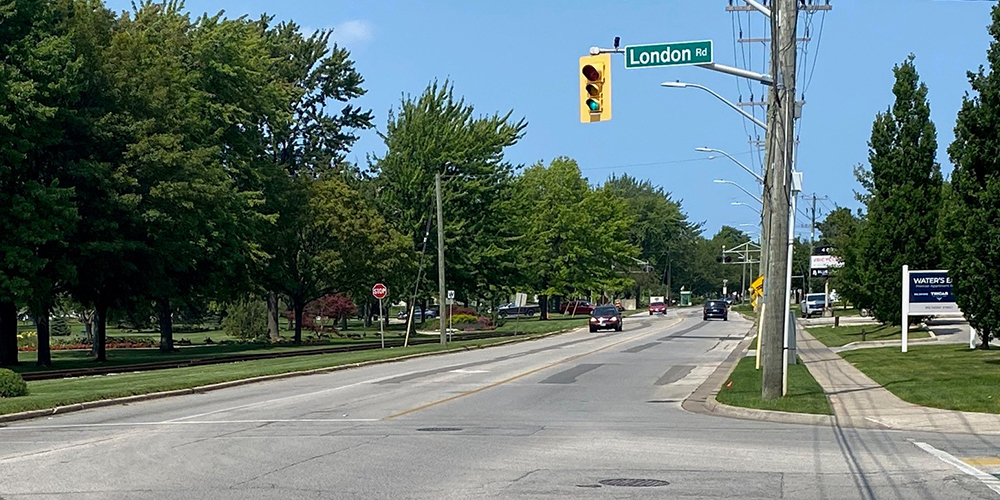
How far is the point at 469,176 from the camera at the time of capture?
231 feet

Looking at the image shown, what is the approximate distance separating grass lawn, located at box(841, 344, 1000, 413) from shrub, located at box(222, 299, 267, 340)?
1834 inches

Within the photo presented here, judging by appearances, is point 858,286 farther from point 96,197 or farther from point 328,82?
point 328,82

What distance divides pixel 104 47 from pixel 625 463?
37078mm

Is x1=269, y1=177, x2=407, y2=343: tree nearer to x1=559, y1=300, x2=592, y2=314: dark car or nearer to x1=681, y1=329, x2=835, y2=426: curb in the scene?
x1=681, y1=329, x2=835, y2=426: curb

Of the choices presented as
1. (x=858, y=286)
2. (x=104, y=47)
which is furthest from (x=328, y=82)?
(x=858, y=286)

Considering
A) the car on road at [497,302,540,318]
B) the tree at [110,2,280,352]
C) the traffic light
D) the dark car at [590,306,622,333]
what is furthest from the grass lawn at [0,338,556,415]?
the car on road at [497,302,540,318]

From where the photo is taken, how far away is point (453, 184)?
69.1m

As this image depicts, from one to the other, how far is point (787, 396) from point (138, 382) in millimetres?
16261

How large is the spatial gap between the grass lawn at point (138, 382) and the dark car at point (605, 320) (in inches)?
1198

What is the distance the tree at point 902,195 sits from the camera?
145 ft

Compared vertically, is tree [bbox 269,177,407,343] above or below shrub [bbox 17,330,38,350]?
above

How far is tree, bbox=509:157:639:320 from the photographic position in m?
98.2

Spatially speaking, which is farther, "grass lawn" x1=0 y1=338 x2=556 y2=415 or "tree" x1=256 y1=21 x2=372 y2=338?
"tree" x1=256 y1=21 x2=372 y2=338

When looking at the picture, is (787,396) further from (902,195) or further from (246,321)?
(246,321)
